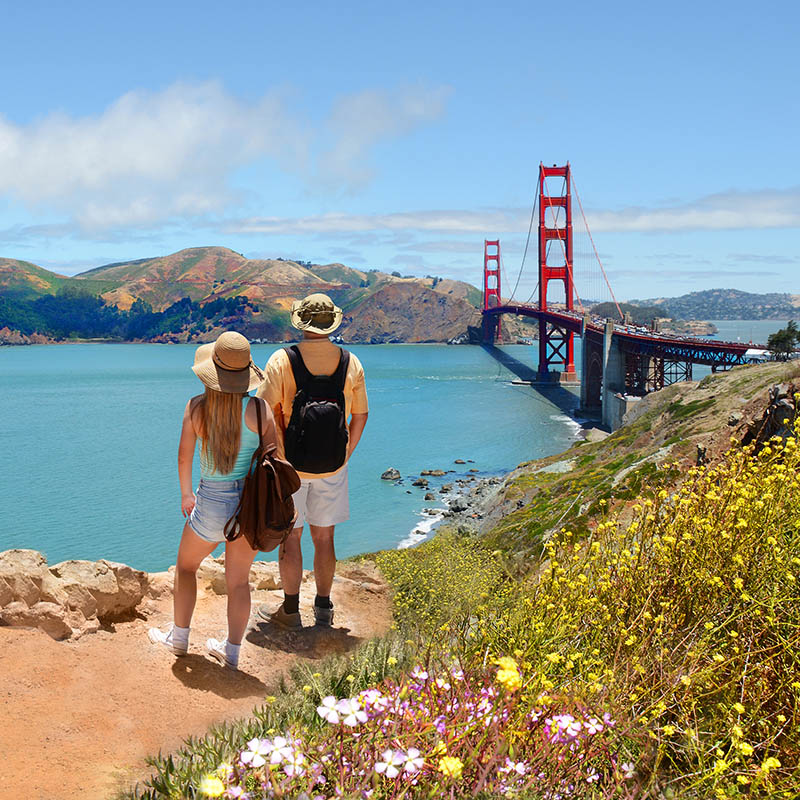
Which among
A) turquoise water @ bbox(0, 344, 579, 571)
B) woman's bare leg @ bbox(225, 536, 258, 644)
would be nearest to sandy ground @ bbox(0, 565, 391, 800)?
woman's bare leg @ bbox(225, 536, 258, 644)

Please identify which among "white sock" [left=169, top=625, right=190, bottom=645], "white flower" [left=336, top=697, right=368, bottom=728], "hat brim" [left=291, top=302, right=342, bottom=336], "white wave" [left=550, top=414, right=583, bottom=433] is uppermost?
"hat brim" [left=291, top=302, right=342, bottom=336]

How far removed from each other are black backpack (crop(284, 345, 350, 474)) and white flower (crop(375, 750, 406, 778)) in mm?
2533

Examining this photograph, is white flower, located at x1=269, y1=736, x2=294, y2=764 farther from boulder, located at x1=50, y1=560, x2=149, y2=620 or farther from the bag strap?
boulder, located at x1=50, y1=560, x2=149, y2=620

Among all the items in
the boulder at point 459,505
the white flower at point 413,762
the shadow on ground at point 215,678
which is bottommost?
the boulder at point 459,505

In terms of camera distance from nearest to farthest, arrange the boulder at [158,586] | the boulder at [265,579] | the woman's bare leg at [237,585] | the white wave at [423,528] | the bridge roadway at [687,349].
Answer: the woman's bare leg at [237,585]
the boulder at [158,586]
the boulder at [265,579]
the white wave at [423,528]
the bridge roadway at [687,349]

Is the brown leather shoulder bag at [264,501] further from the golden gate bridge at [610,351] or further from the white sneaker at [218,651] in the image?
the golden gate bridge at [610,351]

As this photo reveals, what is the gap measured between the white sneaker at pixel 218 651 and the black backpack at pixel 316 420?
1.12 m

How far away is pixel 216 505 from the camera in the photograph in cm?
398

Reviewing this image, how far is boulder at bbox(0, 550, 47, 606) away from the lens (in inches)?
172

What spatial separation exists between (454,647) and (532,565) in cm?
572

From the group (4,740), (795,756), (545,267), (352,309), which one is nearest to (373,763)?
(795,756)

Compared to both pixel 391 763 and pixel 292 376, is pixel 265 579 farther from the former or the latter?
pixel 391 763

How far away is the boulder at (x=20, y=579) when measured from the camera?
4.36 meters

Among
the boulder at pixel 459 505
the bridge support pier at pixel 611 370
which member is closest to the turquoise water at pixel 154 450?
the boulder at pixel 459 505
